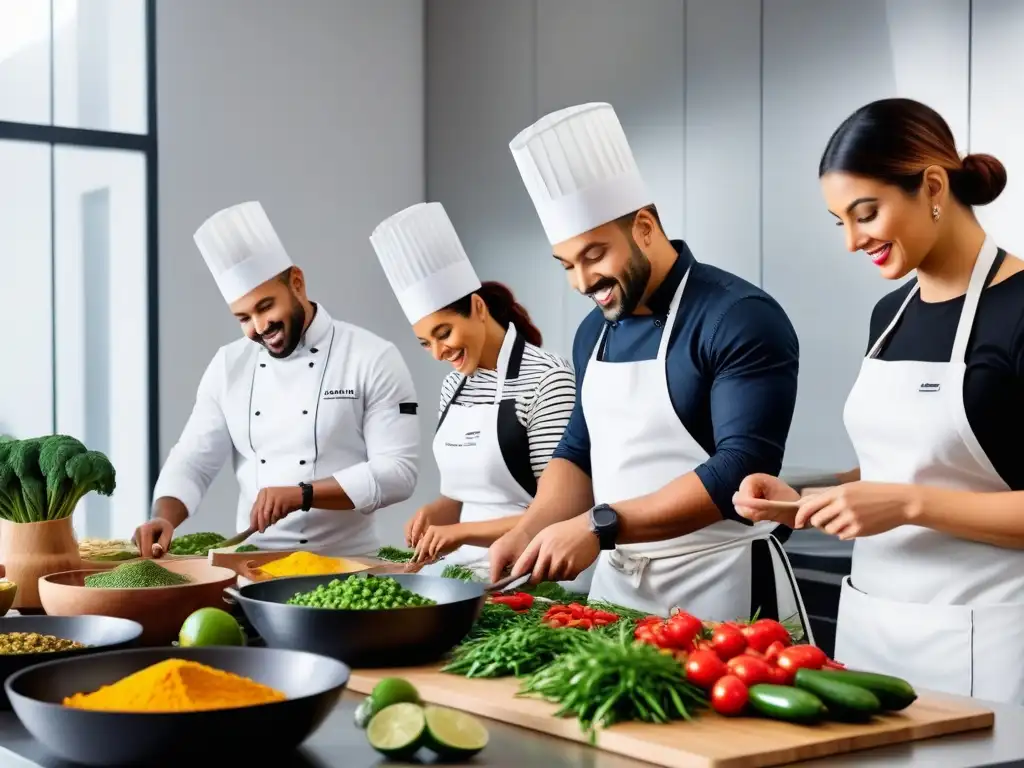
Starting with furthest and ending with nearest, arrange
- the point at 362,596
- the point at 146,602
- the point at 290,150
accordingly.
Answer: the point at 290,150, the point at 146,602, the point at 362,596

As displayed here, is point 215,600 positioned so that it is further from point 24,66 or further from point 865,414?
point 24,66

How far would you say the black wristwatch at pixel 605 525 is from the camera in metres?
2.31

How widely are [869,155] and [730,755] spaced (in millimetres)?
1197

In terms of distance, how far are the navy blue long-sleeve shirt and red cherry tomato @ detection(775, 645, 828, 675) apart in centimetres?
78

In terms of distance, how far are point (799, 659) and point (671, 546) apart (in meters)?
1.04

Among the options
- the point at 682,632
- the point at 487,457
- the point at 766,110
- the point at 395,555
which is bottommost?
the point at 395,555

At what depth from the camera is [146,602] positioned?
204 cm

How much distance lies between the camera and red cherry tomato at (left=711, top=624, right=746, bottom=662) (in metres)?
1.64

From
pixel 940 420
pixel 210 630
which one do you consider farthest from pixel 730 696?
pixel 940 420

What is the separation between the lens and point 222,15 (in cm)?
605

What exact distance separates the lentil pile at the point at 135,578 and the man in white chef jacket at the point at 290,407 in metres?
1.67

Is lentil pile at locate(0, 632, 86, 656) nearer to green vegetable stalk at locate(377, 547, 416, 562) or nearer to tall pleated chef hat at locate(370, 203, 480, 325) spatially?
green vegetable stalk at locate(377, 547, 416, 562)

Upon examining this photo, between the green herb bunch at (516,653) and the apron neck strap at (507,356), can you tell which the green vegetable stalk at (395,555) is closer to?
the apron neck strap at (507,356)

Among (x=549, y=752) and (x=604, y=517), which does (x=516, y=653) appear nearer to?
(x=549, y=752)
